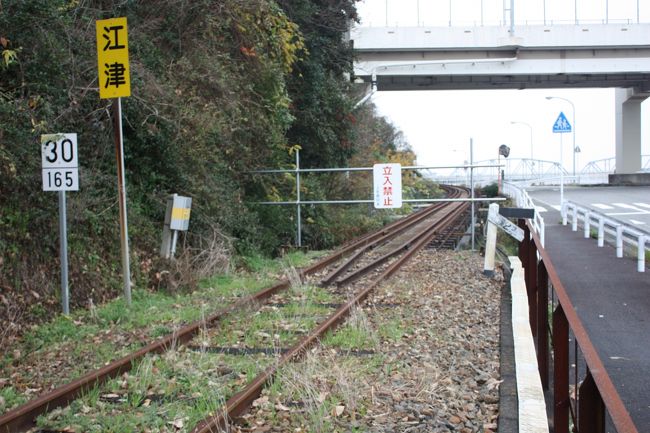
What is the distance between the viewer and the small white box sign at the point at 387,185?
14.3 m

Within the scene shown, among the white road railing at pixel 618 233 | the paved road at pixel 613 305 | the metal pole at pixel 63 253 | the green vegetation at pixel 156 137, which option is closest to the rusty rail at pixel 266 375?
the green vegetation at pixel 156 137

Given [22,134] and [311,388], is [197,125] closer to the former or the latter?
[22,134]

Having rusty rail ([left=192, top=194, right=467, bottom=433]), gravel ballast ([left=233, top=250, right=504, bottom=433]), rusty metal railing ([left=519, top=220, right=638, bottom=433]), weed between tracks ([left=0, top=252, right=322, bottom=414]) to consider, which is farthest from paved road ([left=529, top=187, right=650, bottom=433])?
weed between tracks ([left=0, top=252, right=322, bottom=414])

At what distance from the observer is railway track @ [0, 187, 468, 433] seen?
5113 mm

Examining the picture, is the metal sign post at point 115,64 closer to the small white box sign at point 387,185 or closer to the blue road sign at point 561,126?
the small white box sign at point 387,185

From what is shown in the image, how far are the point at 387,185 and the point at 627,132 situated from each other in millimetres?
43437

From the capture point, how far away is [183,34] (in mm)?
13688

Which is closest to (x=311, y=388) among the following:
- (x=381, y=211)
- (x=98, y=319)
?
(x=98, y=319)

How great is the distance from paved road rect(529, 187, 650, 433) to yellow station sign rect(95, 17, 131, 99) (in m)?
7.20

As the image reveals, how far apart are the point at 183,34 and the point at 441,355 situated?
9.55 m

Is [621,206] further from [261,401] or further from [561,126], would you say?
[261,401]

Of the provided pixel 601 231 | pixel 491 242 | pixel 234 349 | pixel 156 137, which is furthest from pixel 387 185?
pixel 234 349

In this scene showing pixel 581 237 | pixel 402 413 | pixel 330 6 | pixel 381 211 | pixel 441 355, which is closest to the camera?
pixel 402 413

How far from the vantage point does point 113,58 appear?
909 centimetres
